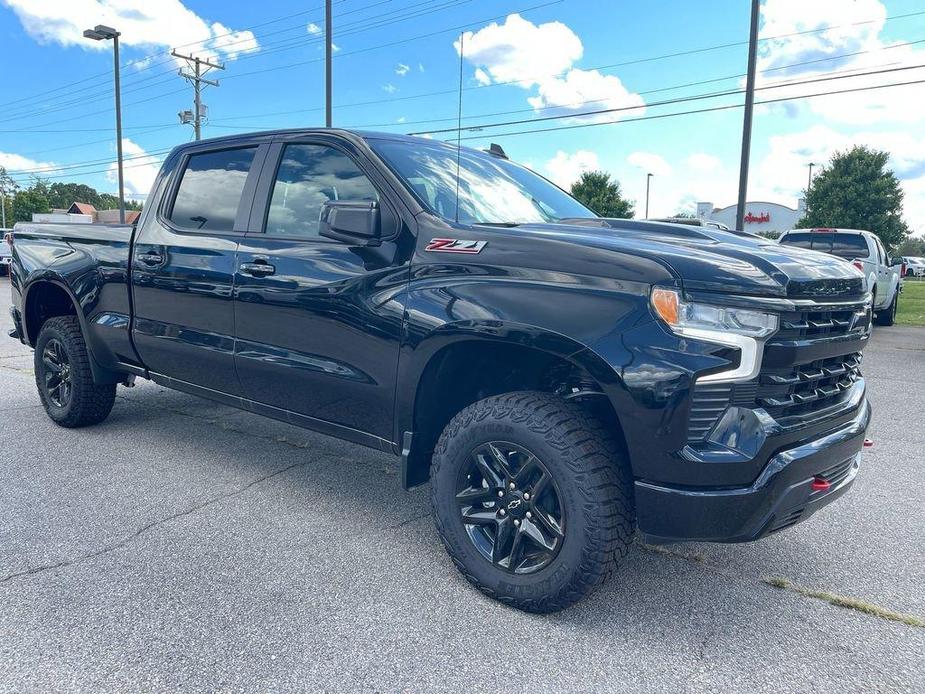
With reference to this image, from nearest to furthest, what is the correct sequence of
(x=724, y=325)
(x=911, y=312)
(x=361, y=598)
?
(x=724, y=325) < (x=361, y=598) < (x=911, y=312)

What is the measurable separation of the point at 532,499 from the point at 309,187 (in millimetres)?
1936

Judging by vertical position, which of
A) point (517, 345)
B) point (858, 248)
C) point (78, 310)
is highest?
point (858, 248)

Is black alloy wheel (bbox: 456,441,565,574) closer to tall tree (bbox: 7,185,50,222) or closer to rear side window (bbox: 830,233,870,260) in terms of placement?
rear side window (bbox: 830,233,870,260)

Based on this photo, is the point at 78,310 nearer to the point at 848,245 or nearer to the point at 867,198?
the point at 848,245

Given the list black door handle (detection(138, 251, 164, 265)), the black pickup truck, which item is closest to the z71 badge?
the black pickup truck

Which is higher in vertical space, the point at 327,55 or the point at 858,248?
the point at 327,55

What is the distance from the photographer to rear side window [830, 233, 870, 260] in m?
12.4

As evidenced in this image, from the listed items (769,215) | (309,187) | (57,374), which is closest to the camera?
(309,187)

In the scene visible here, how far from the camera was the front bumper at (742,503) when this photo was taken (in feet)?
7.72

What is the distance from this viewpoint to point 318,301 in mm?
3326

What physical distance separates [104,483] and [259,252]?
1.66 m

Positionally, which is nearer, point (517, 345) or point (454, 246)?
point (517, 345)

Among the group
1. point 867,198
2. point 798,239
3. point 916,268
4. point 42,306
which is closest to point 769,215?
point 916,268

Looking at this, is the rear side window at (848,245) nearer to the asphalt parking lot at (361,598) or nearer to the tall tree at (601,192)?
the asphalt parking lot at (361,598)
